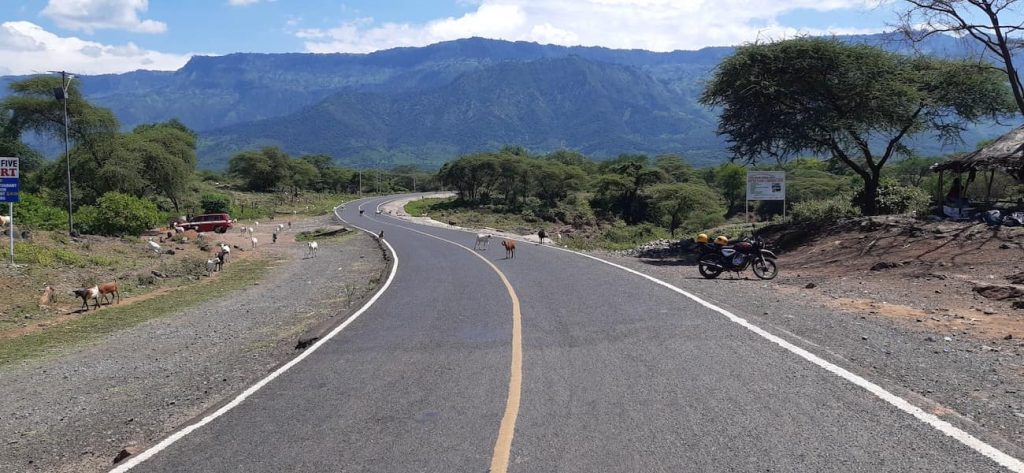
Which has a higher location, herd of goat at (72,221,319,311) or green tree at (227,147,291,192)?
green tree at (227,147,291,192)

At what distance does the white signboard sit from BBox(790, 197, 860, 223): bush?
5.02 ft

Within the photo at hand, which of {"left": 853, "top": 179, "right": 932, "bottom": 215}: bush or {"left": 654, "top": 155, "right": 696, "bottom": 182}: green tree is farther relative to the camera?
{"left": 654, "top": 155, "right": 696, "bottom": 182}: green tree

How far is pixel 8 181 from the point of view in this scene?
67.3 feet

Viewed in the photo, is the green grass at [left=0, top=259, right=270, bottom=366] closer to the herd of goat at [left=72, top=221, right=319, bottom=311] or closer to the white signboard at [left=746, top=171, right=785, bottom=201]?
the herd of goat at [left=72, top=221, right=319, bottom=311]

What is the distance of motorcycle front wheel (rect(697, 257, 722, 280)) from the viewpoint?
1689cm

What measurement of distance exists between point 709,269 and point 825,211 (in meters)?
10.2

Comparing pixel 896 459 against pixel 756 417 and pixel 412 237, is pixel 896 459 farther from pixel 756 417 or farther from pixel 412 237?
pixel 412 237

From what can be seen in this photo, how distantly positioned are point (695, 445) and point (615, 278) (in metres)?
11.5

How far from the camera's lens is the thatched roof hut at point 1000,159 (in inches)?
744

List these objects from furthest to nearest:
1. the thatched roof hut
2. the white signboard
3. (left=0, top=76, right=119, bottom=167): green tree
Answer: (left=0, top=76, right=119, bottom=167): green tree
the white signboard
the thatched roof hut

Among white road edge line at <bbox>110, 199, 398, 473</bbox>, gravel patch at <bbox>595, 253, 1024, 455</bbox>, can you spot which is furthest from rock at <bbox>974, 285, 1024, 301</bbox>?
white road edge line at <bbox>110, 199, 398, 473</bbox>

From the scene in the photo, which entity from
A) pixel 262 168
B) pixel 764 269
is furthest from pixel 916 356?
pixel 262 168

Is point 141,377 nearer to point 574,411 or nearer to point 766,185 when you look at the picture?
point 574,411

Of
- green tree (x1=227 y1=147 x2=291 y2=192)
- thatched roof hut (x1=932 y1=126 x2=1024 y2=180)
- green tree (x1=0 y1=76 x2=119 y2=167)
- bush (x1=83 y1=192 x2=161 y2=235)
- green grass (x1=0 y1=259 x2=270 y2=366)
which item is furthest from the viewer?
green tree (x1=227 y1=147 x2=291 y2=192)
